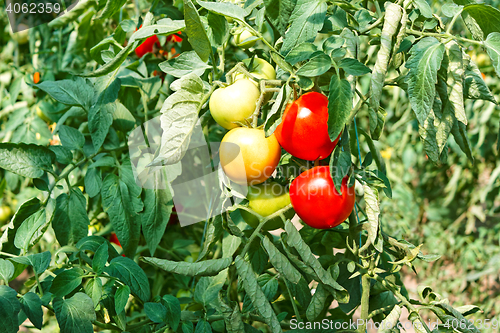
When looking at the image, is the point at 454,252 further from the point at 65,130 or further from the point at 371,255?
the point at 65,130

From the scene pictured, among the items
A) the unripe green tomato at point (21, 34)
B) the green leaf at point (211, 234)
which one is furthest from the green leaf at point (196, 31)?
the unripe green tomato at point (21, 34)

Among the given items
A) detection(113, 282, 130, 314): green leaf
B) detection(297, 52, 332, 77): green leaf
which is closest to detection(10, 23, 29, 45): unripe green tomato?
detection(113, 282, 130, 314): green leaf

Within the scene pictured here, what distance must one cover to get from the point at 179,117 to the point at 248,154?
0.09m

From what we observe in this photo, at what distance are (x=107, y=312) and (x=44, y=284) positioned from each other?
10cm

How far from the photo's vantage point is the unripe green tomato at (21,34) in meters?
1.33

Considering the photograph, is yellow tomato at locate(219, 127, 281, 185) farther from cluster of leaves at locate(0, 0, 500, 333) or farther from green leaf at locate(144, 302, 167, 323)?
green leaf at locate(144, 302, 167, 323)

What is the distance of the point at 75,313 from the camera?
18.5 inches

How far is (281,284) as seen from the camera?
70 cm

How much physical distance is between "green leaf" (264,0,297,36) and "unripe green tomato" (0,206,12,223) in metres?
1.34

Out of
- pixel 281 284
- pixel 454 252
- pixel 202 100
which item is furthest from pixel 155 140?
pixel 454 252

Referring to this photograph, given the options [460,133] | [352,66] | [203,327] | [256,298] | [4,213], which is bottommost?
[4,213]

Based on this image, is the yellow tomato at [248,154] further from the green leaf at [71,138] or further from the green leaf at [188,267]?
the green leaf at [71,138]

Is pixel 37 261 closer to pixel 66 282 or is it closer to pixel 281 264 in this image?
pixel 66 282

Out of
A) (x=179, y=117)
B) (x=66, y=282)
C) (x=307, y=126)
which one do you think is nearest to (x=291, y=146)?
(x=307, y=126)
